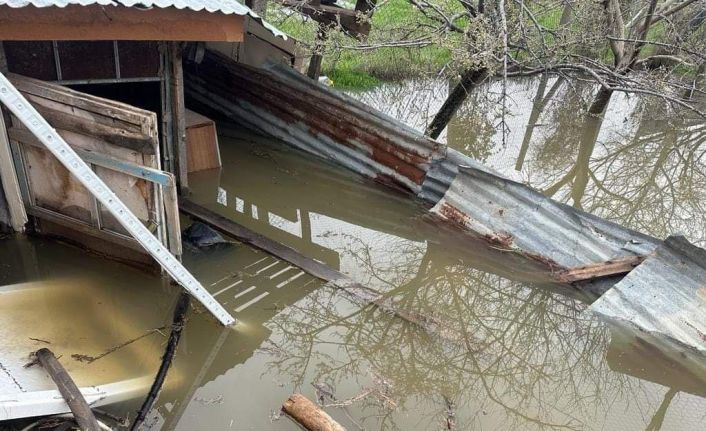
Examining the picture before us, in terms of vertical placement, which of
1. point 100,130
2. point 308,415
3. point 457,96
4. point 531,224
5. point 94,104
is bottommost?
point 308,415

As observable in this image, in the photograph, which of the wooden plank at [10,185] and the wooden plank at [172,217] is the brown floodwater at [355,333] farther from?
the wooden plank at [172,217]

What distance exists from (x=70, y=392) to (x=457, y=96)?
20.7ft

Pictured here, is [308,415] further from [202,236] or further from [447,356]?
[202,236]

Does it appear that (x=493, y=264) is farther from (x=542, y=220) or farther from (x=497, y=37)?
(x=497, y=37)

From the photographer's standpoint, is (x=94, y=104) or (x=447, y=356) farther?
(x=447, y=356)

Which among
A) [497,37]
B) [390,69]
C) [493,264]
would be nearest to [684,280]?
[493,264]

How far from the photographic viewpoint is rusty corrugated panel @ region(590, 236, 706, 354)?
15.1ft

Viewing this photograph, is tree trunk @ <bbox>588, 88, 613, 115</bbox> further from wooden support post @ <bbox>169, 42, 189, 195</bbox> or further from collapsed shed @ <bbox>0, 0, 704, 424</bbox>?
wooden support post @ <bbox>169, 42, 189, 195</bbox>

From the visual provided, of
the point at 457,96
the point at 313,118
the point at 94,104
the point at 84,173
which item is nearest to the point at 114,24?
the point at 94,104

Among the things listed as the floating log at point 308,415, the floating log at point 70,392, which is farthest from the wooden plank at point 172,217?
the floating log at point 308,415

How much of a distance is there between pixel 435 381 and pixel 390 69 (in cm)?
962

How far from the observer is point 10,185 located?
16.1ft

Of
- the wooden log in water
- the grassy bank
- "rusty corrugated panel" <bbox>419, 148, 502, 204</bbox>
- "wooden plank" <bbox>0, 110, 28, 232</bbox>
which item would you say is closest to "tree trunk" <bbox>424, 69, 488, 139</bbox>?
"rusty corrugated panel" <bbox>419, 148, 502, 204</bbox>

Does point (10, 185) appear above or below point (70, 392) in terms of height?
above
